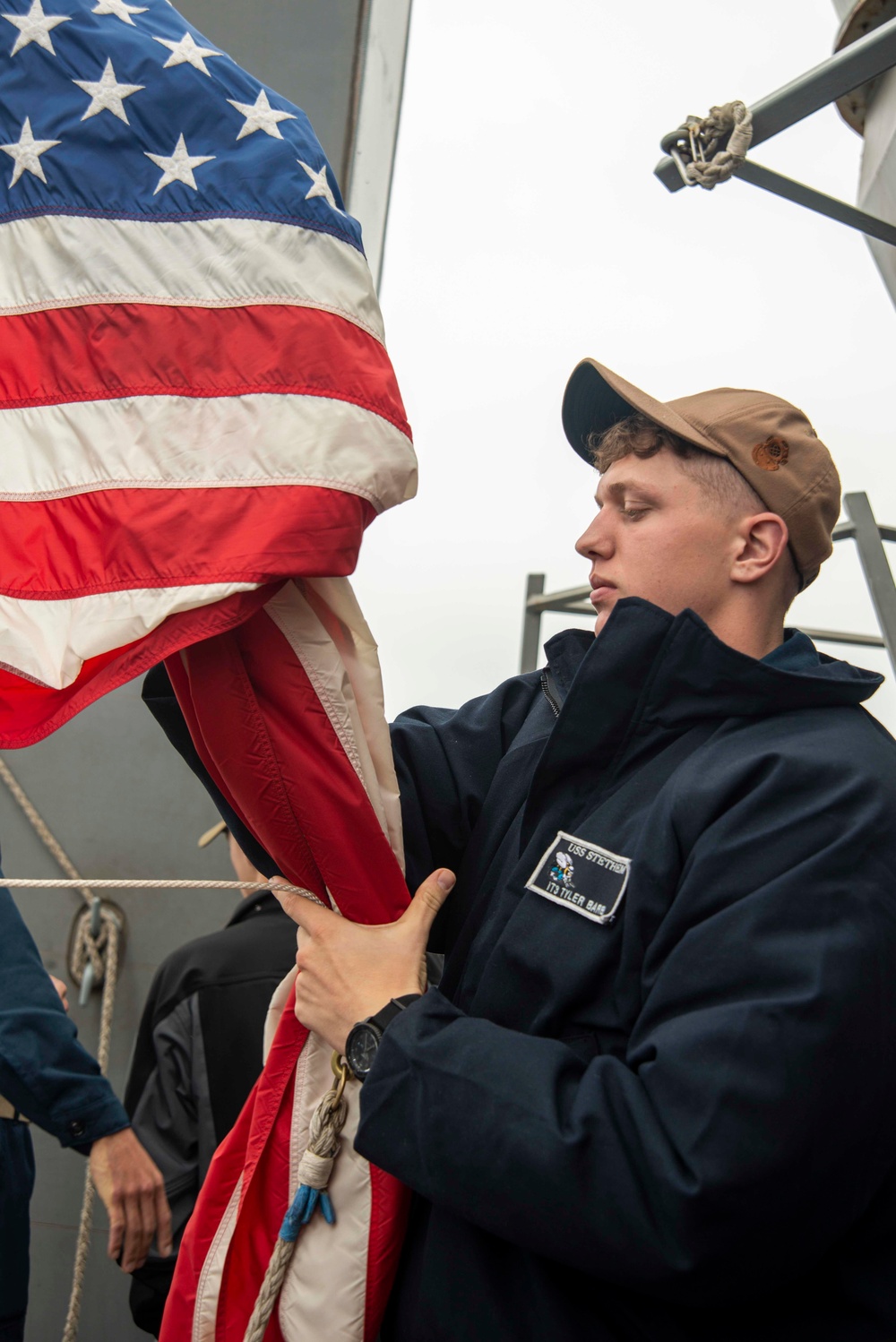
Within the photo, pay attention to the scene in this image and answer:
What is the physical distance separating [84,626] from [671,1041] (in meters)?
0.84

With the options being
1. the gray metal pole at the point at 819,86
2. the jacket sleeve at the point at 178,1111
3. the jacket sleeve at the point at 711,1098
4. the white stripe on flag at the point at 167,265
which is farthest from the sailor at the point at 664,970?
the jacket sleeve at the point at 178,1111

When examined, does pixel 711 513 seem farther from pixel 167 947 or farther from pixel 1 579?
pixel 167 947

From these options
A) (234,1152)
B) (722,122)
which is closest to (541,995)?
(234,1152)

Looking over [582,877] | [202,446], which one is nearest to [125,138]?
[202,446]

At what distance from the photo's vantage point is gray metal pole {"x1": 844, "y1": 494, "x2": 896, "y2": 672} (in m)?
2.68

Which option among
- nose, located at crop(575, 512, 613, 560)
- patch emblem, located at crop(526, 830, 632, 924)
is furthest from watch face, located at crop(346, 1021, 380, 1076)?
nose, located at crop(575, 512, 613, 560)

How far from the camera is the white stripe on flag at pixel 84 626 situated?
1.22m

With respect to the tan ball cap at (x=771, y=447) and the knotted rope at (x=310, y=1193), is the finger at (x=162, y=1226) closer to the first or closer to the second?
the knotted rope at (x=310, y=1193)

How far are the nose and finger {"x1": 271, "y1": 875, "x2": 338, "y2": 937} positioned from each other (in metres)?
0.63

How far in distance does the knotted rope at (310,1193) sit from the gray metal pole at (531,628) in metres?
2.38

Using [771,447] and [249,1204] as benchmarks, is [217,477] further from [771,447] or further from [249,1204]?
Answer: [249,1204]

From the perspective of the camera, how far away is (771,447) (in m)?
1.50

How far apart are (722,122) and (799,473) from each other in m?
0.86

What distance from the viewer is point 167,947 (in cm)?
361
